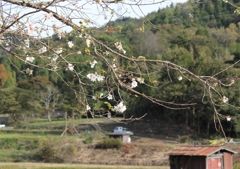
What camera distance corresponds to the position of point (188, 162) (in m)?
16.4

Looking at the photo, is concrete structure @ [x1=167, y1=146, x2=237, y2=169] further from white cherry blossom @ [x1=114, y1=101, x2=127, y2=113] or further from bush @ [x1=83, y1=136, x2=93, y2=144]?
white cherry blossom @ [x1=114, y1=101, x2=127, y2=113]

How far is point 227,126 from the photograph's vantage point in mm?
26547

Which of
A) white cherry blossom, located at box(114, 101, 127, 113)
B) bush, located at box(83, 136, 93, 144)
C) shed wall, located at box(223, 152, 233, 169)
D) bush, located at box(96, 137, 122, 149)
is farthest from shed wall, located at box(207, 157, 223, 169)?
white cherry blossom, located at box(114, 101, 127, 113)

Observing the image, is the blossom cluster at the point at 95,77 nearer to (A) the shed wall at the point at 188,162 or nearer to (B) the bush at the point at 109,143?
(A) the shed wall at the point at 188,162

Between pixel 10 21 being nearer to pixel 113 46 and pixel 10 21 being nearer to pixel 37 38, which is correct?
pixel 37 38

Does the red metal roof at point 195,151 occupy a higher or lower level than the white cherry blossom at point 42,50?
lower

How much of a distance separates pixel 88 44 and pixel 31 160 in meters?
23.9

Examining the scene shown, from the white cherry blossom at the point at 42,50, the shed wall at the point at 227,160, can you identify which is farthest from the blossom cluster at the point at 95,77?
the shed wall at the point at 227,160

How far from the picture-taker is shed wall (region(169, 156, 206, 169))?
15875 mm

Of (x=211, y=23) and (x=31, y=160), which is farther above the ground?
(x=211, y=23)

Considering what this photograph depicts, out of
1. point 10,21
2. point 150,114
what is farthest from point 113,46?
point 150,114

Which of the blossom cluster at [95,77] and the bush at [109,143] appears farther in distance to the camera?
the bush at [109,143]

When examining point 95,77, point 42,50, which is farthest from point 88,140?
point 42,50

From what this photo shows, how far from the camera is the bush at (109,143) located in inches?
1029
